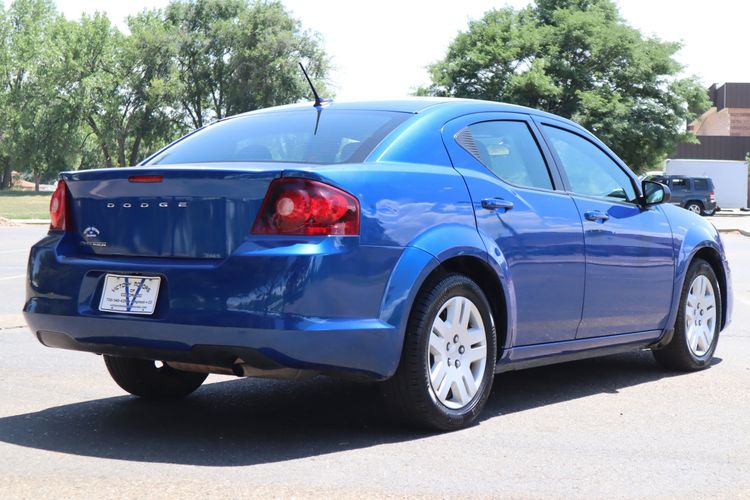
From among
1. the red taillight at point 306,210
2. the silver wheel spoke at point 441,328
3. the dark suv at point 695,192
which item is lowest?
the dark suv at point 695,192

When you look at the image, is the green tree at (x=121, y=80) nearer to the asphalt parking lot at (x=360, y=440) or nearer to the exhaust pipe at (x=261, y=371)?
the asphalt parking lot at (x=360, y=440)

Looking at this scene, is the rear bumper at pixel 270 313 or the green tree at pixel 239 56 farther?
the green tree at pixel 239 56

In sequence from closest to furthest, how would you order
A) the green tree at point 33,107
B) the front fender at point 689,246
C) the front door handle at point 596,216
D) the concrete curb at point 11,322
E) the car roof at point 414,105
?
the car roof at point 414,105 < the front door handle at point 596,216 < the front fender at point 689,246 < the concrete curb at point 11,322 < the green tree at point 33,107

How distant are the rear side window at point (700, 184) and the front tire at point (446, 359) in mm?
44516

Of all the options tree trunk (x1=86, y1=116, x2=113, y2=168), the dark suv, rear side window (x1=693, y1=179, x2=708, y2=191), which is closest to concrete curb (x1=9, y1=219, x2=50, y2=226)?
the dark suv

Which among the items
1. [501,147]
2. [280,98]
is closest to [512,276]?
[501,147]

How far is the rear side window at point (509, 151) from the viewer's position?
5676mm

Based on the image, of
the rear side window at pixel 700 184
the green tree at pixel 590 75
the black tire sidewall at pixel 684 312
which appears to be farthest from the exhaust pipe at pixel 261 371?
the green tree at pixel 590 75

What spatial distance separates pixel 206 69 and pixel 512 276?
67792 millimetres

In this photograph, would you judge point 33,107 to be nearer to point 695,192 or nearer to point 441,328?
point 695,192

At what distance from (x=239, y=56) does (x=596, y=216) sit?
64763 mm

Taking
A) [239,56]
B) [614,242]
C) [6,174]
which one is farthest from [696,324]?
[6,174]

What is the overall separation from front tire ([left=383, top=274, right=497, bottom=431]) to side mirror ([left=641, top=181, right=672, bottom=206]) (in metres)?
1.94

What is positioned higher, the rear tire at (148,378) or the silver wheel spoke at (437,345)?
the silver wheel spoke at (437,345)
